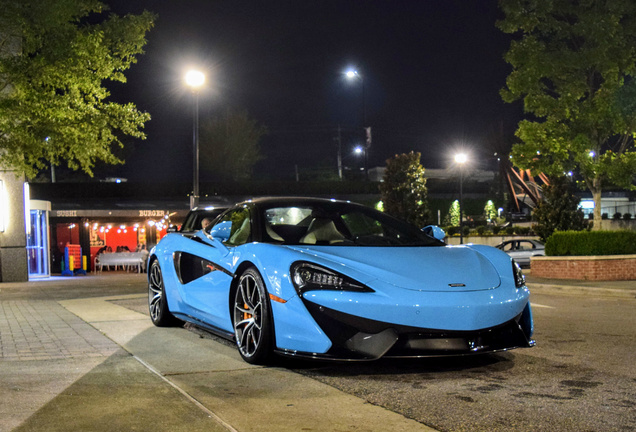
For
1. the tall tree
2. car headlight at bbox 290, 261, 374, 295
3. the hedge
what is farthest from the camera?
the tall tree

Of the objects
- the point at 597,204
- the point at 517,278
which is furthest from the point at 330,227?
the point at 597,204

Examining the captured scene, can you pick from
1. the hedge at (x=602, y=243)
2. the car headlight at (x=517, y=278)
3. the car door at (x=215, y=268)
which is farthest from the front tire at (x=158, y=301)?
the hedge at (x=602, y=243)

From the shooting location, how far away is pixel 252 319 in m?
5.64

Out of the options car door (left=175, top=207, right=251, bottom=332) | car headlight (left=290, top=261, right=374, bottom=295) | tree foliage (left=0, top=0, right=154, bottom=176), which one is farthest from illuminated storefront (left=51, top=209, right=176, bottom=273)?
car headlight (left=290, top=261, right=374, bottom=295)

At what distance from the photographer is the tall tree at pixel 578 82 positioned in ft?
67.4

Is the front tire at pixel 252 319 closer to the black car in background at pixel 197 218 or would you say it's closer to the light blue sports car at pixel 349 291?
the light blue sports car at pixel 349 291

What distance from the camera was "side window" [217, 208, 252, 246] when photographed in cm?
646

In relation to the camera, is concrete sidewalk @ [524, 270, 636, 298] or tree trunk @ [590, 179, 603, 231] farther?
tree trunk @ [590, 179, 603, 231]

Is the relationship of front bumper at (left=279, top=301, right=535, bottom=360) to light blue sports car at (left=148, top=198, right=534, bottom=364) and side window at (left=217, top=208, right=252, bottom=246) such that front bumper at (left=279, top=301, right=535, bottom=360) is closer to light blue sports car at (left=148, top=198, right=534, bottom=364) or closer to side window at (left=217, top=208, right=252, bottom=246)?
light blue sports car at (left=148, top=198, right=534, bottom=364)

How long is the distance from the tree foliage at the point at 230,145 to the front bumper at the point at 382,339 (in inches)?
3026

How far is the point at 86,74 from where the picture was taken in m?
17.6

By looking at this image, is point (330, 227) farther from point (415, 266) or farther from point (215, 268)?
point (415, 266)

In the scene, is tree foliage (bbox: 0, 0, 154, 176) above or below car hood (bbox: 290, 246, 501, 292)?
above

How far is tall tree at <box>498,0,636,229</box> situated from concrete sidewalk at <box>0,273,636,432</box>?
54.2 feet
